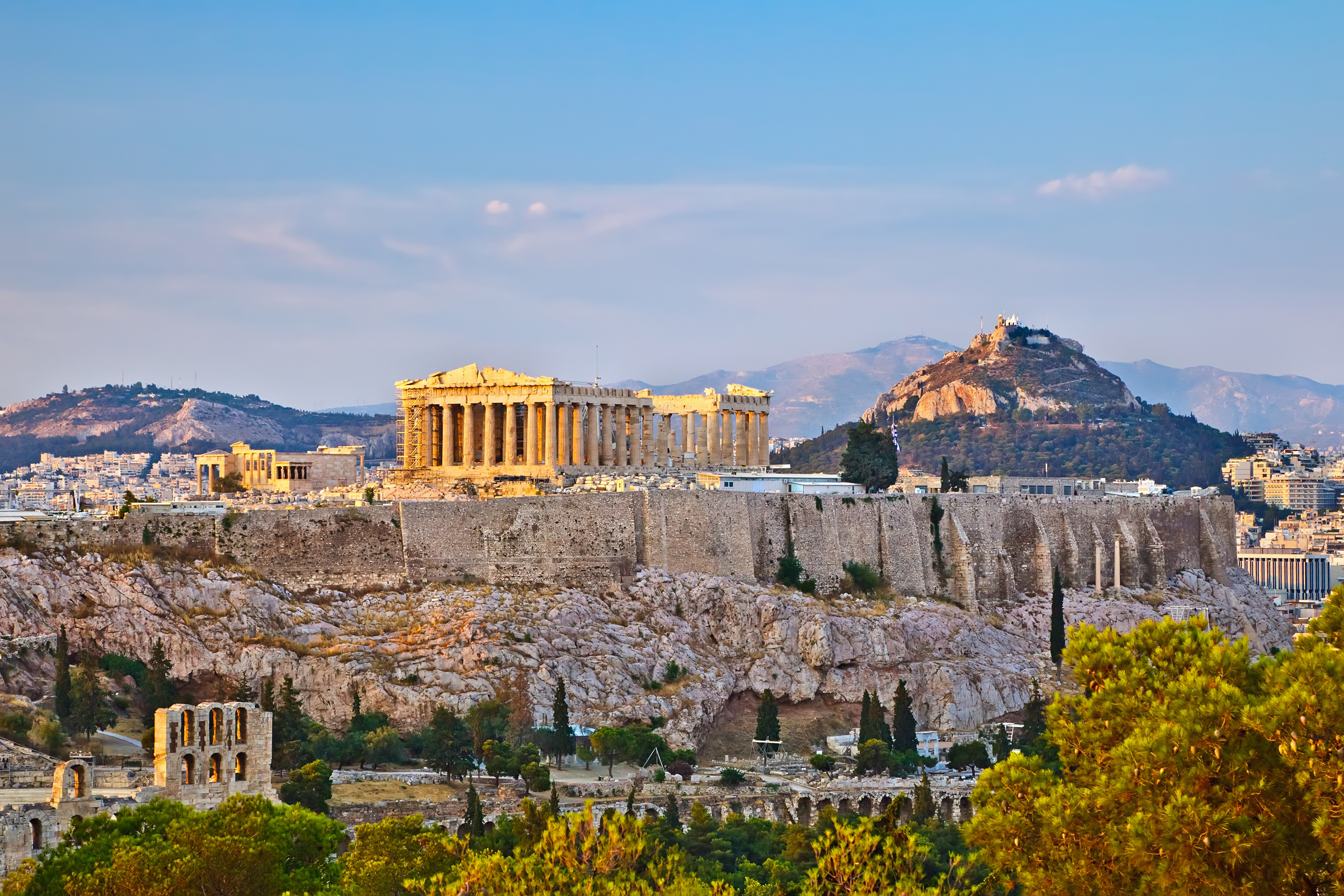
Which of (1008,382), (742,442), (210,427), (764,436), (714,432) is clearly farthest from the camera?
(210,427)

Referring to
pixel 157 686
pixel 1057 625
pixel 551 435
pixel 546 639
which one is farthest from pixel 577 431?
pixel 157 686

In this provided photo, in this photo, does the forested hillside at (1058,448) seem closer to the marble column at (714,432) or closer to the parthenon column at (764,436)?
the parthenon column at (764,436)

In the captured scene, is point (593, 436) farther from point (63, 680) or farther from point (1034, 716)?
point (63, 680)

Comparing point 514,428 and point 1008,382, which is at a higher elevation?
point 1008,382

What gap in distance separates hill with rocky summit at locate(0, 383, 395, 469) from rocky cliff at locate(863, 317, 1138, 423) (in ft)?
138

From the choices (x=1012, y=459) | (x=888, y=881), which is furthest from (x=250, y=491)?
(x=1012, y=459)

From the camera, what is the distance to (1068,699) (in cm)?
2977

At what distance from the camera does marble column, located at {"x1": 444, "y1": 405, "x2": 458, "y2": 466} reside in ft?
235

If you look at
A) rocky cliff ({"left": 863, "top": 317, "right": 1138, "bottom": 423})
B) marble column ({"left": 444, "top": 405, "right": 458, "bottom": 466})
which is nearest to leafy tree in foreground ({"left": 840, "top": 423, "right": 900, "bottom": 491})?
marble column ({"left": 444, "top": 405, "right": 458, "bottom": 466})

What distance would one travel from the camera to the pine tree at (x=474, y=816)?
44.2m

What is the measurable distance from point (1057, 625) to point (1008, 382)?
97.5 metres

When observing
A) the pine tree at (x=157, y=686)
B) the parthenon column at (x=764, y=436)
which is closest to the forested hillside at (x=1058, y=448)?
the parthenon column at (x=764, y=436)

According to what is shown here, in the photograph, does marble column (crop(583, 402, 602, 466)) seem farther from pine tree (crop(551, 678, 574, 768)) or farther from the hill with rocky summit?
the hill with rocky summit

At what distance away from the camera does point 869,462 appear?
78.8 metres
